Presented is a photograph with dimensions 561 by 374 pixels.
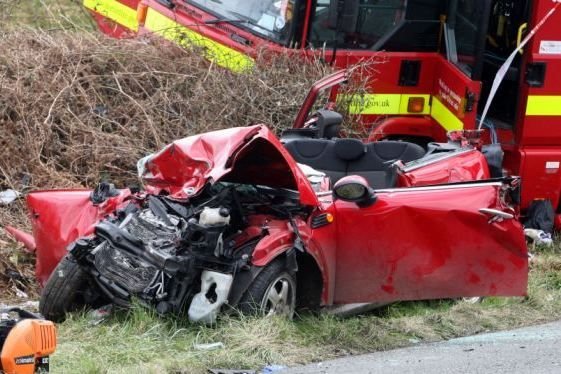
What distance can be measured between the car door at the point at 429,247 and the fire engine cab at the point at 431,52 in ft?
6.94

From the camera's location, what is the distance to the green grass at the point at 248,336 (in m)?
5.08

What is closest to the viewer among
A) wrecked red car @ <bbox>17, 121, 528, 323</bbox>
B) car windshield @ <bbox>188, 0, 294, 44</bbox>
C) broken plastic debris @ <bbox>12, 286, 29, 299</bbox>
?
wrecked red car @ <bbox>17, 121, 528, 323</bbox>

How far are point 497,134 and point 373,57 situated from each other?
44.8 inches

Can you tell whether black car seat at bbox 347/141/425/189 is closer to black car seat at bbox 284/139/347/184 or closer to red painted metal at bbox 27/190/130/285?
black car seat at bbox 284/139/347/184

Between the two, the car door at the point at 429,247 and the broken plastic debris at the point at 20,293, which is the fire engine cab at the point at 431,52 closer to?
the car door at the point at 429,247

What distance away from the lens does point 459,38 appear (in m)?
8.45

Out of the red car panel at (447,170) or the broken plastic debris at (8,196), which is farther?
the broken plastic debris at (8,196)

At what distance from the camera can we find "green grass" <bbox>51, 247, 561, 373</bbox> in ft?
16.7

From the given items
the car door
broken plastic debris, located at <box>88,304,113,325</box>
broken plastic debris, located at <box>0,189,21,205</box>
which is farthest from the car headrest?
broken plastic debris, located at <box>0,189,21,205</box>

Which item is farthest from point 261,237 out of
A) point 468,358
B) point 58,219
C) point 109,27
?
point 109,27

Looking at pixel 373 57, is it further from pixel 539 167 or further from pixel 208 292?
pixel 208 292

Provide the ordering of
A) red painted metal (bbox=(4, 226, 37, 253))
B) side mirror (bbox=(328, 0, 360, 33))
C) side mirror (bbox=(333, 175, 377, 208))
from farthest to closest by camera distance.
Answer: side mirror (bbox=(328, 0, 360, 33))
red painted metal (bbox=(4, 226, 37, 253))
side mirror (bbox=(333, 175, 377, 208))

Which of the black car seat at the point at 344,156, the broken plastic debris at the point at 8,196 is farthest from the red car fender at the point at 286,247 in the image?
the broken plastic debris at the point at 8,196

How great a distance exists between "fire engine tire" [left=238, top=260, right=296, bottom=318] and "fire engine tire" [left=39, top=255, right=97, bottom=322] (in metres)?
0.85
